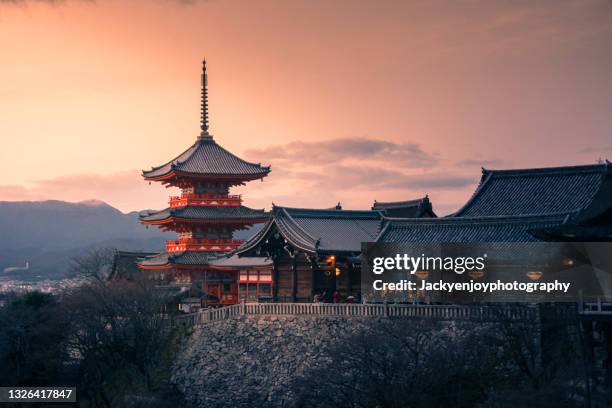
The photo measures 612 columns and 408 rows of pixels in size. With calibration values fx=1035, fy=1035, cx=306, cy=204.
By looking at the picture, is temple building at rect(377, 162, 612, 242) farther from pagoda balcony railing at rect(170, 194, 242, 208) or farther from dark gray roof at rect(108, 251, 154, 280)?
dark gray roof at rect(108, 251, 154, 280)

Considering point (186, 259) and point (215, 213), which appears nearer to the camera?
point (186, 259)

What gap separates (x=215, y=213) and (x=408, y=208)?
45.3 feet

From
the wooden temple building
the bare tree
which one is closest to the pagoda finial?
the wooden temple building

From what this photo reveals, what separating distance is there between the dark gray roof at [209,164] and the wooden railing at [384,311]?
17.2m

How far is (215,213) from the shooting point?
69875 mm

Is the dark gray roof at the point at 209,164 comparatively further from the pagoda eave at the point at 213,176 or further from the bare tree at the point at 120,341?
the bare tree at the point at 120,341

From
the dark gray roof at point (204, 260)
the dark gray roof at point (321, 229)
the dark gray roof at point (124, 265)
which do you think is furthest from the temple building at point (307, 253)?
the dark gray roof at point (124, 265)

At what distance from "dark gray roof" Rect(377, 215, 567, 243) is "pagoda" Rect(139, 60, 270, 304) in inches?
696

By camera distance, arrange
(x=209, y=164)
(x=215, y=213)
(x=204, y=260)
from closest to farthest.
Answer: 1. (x=204, y=260)
2. (x=215, y=213)
3. (x=209, y=164)

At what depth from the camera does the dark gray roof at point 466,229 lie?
47312 millimetres

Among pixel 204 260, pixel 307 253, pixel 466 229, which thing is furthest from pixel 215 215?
pixel 466 229

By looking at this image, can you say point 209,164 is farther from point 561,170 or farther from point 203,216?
point 561,170

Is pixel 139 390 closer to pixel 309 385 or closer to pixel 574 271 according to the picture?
pixel 309 385

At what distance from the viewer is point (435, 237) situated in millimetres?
50562
